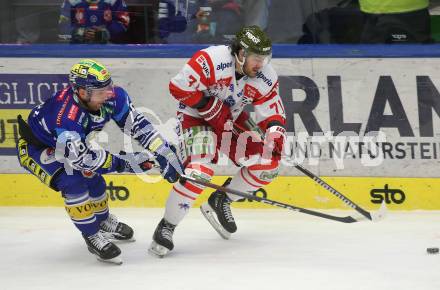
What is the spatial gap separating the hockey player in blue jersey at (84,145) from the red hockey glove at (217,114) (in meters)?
0.31

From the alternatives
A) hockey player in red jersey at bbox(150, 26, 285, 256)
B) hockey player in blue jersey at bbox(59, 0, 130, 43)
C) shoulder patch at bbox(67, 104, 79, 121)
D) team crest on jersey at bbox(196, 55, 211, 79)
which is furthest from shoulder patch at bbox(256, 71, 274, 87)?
hockey player in blue jersey at bbox(59, 0, 130, 43)

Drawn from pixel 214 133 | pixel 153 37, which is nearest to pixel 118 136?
pixel 153 37

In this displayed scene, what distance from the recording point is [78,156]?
4977 millimetres

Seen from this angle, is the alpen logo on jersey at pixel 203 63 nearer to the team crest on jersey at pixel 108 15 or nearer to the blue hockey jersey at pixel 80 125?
the blue hockey jersey at pixel 80 125

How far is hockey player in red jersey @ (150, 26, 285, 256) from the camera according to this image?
533 cm

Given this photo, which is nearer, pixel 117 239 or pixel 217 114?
pixel 217 114

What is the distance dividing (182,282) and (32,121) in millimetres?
1256

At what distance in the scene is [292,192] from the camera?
6480 millimetres

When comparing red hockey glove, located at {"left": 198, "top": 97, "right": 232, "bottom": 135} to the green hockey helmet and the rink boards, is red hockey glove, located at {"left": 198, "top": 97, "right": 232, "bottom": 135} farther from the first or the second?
the rink boards

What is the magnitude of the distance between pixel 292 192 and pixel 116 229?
1366 mm

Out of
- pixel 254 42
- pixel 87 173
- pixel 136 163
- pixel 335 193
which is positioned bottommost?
pixel 335 193

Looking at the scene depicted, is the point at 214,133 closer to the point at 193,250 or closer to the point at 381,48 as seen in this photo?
the point at 193,250

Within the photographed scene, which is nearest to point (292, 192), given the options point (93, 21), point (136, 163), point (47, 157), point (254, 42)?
point (254, 42)

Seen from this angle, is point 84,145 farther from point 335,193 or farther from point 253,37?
point 335,193
